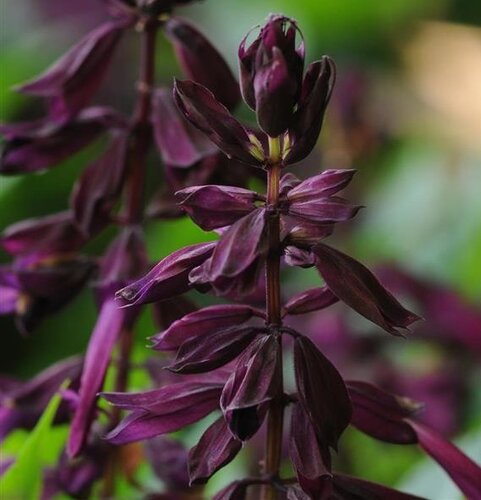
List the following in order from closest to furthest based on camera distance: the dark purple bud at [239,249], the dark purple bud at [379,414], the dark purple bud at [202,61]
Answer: the dark purple bud at [239,249] → the dark purple bud at [379,414] → the dark purple bud at [202,61]

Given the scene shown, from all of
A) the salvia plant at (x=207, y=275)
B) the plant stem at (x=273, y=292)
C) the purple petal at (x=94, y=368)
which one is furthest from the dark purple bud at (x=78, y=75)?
the plant stem at (x=273, y=292)

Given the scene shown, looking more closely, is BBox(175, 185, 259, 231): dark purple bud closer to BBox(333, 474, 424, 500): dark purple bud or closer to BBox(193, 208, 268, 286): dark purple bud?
BBox(193, 208, 268, 286): dark purple bud

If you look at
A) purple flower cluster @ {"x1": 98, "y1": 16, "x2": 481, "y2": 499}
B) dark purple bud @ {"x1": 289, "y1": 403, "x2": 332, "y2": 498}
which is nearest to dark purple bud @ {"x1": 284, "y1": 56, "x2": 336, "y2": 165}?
purple flower cluster @ {"x1": 98, "y1": 16, "x2": 481, "y2": 499}

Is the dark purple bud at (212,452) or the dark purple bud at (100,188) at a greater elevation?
the dark purple bud at (100,188)

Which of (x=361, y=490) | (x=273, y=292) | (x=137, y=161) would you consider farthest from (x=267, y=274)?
(x=137, y=161)

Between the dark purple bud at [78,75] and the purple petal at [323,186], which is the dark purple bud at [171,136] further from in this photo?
the purple petal at [323,186]

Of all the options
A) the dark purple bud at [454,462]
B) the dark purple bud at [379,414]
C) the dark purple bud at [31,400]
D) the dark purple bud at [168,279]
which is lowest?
the dark purple bud at [31,400]

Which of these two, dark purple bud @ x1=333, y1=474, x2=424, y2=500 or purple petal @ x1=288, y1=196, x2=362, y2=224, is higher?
purple petal @ x1=288, y1=196, x2=362, y2=224
